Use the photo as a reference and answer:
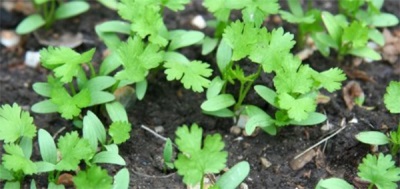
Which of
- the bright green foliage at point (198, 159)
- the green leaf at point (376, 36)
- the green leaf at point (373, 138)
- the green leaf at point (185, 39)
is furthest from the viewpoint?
the green leaf at point (376, 36)

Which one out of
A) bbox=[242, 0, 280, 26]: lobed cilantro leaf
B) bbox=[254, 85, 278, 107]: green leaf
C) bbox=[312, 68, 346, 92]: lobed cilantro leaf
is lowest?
bbox=[254, 85, 278, 107]: green leaf

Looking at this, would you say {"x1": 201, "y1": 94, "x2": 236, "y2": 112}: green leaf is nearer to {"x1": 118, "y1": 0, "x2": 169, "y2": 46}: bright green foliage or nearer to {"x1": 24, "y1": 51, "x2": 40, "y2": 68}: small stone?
{"x1": 118, "y1": 0, "x2": 169, "y2": 46}: bright green foliage

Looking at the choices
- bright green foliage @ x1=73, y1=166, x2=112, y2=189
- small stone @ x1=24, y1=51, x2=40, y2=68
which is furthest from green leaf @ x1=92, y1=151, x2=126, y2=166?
small stone @ x1=24, y1=51, x2=40, y2=68

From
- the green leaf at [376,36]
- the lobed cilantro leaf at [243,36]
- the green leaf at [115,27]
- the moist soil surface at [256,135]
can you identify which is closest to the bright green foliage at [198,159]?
the moist soil surface at [256,135]

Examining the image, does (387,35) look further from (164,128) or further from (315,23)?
(164,128)

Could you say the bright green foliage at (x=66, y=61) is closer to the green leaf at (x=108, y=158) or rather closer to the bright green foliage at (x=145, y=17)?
the bright green foliage at (x=145, y=17)

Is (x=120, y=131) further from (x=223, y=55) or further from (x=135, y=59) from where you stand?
(x=223, y=55)
